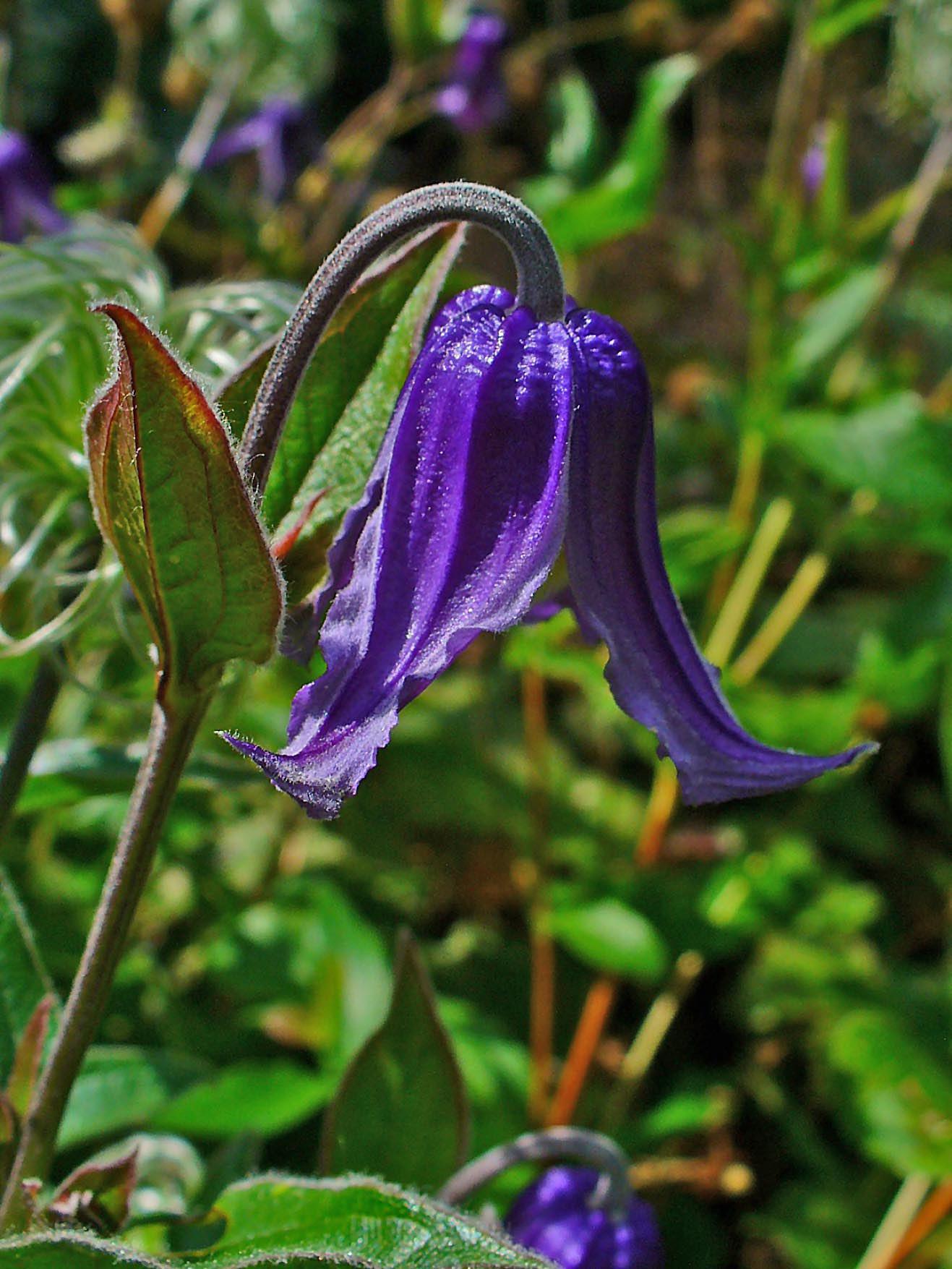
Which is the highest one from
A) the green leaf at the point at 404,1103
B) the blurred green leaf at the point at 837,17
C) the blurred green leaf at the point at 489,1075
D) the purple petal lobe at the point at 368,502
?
the blurred green leaf at the point at 837,17

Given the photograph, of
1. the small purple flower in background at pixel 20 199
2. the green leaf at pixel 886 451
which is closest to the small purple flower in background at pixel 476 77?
the small purple flower in background at pixel 20 199

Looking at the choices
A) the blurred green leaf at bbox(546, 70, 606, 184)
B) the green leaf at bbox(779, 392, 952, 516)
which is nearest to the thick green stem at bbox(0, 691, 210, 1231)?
the green leaf at bbox(779, 392, 952, 516)

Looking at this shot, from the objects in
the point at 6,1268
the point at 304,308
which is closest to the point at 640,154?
the point at 304,308

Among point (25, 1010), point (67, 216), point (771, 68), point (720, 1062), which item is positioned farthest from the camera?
point (771, 68)

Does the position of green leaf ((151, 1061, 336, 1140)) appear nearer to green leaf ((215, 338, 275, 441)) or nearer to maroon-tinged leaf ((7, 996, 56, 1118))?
maroon-tinged leaf ((7, 996, 56, 1118))

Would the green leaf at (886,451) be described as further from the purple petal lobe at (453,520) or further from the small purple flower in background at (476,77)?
the small purple flower in background at (476,77)

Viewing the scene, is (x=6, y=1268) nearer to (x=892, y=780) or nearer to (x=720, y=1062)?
(x=720, y=1062)
